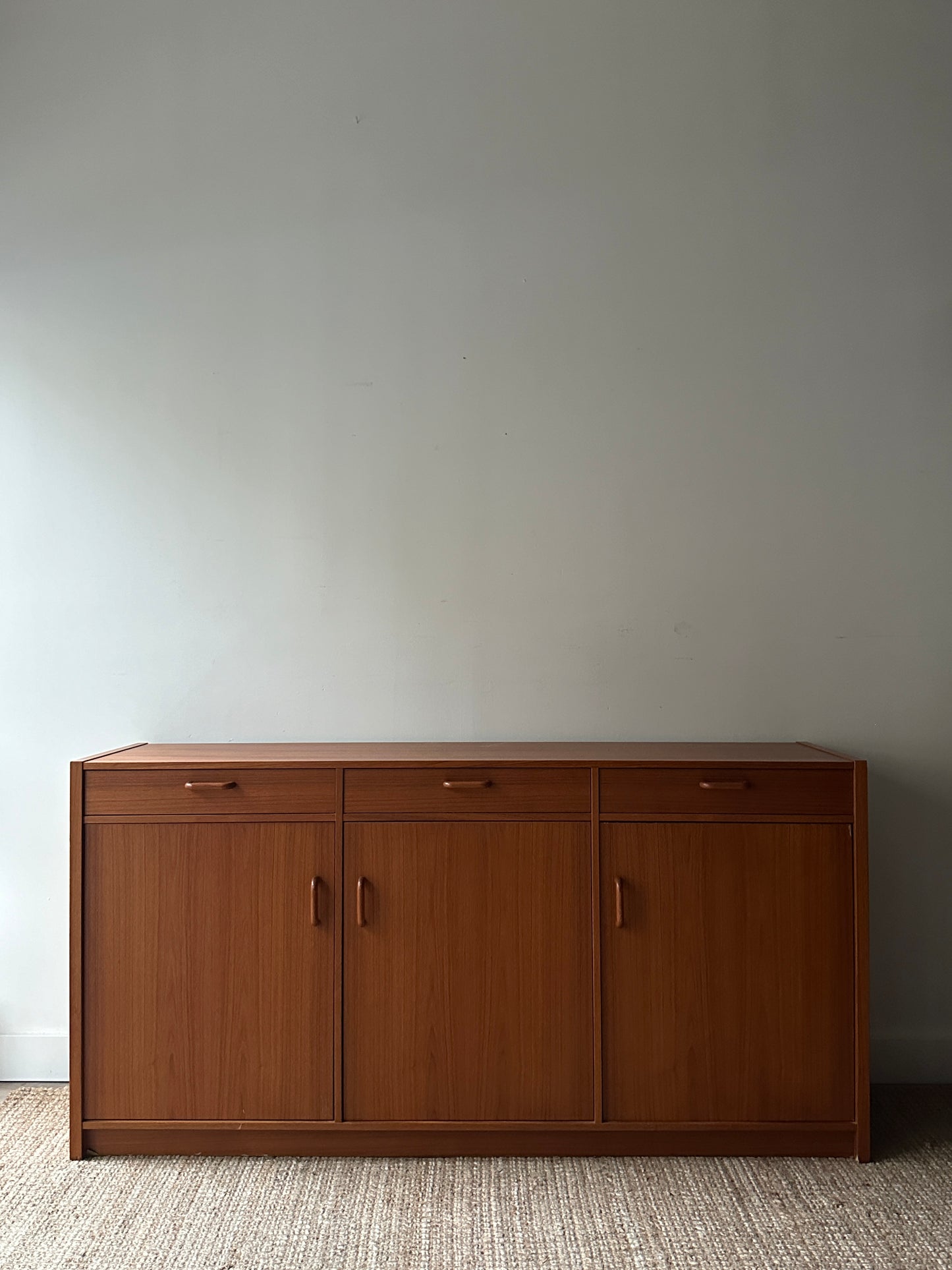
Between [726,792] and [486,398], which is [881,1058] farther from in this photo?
[486,398]

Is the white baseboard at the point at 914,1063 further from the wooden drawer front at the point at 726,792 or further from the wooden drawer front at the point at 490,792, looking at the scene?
the wooden drawer front at the point at 490,792

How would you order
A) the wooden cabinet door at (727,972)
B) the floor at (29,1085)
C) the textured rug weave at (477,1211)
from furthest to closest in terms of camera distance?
the floor at (29,1085) → the wooden cabinet door at (727,972) → the textured rug weave at (477,1211)

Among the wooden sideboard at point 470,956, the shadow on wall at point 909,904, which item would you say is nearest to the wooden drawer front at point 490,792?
the wooden sideboard at point 470,956

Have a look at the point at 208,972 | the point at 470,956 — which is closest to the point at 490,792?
the point at 470,956

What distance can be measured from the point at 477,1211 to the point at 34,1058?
54.0 inches

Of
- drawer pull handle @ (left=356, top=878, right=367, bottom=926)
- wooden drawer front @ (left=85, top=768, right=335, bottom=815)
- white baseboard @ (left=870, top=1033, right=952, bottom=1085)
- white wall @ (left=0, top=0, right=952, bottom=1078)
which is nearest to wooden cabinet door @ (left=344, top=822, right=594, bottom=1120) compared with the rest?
drawer pull handle @ (left=356, top=878, right=367, bottom=926)

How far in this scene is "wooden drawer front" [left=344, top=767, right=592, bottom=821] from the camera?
2143mm

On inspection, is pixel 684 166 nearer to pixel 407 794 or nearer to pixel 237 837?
pixel 407 794

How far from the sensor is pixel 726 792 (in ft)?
6.99

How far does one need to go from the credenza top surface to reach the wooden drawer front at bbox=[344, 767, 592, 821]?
0.09 feet

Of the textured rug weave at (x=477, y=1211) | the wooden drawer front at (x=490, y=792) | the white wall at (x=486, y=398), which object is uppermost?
the white wall at (x=486, y=398)

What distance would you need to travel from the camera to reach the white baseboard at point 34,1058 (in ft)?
8.27

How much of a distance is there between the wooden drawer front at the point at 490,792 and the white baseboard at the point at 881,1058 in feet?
3.97

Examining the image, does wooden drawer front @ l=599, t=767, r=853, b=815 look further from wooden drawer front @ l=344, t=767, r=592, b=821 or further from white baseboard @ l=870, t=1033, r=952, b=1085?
white baseboard @ l=870, t=1033, r=952, b=1085
